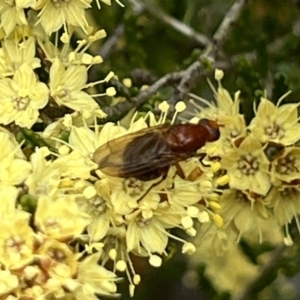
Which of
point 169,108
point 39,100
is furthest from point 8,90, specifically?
point 169,108

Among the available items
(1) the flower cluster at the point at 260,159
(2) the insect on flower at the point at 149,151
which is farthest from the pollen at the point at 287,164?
(2) the insect on flower at the point at 149,151

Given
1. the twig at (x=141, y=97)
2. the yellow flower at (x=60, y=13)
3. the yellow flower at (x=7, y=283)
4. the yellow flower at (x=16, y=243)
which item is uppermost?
the yellow flower at (x=60, y=13)

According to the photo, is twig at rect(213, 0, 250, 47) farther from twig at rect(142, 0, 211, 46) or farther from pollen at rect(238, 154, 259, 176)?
pollen at rect(238, 154, 259, 176)

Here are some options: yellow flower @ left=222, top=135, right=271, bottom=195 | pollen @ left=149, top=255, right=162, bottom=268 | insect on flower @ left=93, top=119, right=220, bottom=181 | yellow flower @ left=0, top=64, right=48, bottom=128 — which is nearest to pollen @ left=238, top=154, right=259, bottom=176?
yellow flower @ left=222, top=135, right=271, bottom=195

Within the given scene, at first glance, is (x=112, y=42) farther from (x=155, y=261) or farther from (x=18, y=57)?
(x=155, y=261)

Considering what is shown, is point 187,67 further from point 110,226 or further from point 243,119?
point 110,226

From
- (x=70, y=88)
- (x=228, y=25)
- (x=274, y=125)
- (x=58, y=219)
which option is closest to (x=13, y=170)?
(x=58, y=219)

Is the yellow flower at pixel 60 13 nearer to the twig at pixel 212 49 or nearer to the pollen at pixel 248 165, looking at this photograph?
the twig at pixel 212 49
